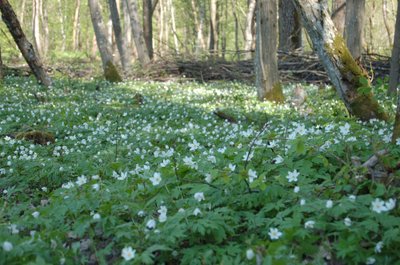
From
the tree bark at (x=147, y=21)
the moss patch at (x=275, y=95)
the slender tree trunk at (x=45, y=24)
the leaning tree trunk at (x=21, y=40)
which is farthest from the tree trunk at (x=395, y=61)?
the slender tree trunk at (x=45, y=24)

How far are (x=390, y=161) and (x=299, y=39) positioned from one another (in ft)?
52.8

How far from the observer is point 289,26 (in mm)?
18156

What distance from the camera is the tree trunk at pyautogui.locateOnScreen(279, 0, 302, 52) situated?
703 inches

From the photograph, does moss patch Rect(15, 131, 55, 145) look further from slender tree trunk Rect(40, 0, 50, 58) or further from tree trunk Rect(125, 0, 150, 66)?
slender tree trunk Rect(40, 0, 50, 58)

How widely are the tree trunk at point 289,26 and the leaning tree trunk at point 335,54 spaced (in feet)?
34.4

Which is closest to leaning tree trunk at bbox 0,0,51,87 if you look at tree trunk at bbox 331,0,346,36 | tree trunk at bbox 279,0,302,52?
tree trunk at bbox 279,0,302,52

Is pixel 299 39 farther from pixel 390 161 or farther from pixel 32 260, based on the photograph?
pixel 32 260

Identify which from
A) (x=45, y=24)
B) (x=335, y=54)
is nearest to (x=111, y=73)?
(x=335, y=54)

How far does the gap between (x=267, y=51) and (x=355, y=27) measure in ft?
7.96

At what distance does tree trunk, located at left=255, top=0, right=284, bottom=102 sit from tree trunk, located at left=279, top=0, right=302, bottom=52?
7.12 meters

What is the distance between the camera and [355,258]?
8.11 ft

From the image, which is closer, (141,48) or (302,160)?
(302,160)

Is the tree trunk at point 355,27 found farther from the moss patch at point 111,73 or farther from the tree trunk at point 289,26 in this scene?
the moss patch at point 111,73

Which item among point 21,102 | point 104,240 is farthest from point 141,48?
point 104,240
